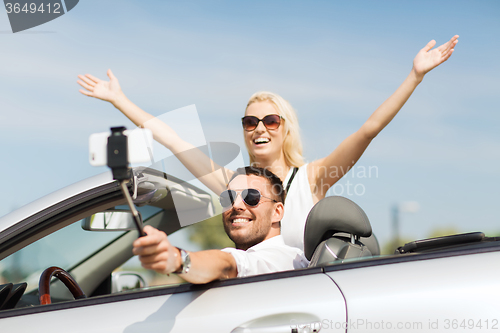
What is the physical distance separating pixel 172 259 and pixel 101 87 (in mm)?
1749

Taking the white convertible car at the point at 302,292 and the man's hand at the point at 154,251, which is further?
the white convertible car at the point at 302,292

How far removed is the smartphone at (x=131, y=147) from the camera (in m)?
1.03

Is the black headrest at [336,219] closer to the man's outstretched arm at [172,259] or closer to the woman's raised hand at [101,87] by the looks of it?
the man's outstretched arm at [172,259]

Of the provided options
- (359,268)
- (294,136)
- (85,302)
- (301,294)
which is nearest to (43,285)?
(85,302)

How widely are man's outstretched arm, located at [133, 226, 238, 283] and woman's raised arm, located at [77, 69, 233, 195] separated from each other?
504mm

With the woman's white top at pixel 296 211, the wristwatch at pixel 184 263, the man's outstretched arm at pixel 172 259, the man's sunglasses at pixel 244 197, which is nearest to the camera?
the man's outstretched arm at pixel 172 259

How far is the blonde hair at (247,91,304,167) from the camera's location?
3.11 metres

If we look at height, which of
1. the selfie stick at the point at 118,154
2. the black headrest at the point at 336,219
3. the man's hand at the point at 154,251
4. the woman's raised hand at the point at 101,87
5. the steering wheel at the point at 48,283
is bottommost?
the steering wheel at the point at 48,283

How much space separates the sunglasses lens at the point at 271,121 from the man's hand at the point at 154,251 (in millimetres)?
1943

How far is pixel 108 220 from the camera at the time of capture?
2.05m

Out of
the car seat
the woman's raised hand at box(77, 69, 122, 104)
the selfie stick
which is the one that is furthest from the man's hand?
the woman's raised hand at box(77, 69, 122, 104)

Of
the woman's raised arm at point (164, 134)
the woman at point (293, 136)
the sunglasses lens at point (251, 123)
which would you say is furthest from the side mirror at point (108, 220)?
the sunglasses lens at point (251, 123)

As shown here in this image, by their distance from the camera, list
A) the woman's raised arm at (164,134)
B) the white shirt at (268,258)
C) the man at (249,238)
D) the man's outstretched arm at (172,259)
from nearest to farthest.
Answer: the man's outstretched arm at (172,259)
the man at (249,238)
the white shirt at (268,258)
the woman's raised arm at (164,134)

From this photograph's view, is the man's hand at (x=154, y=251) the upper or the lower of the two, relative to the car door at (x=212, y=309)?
upper
